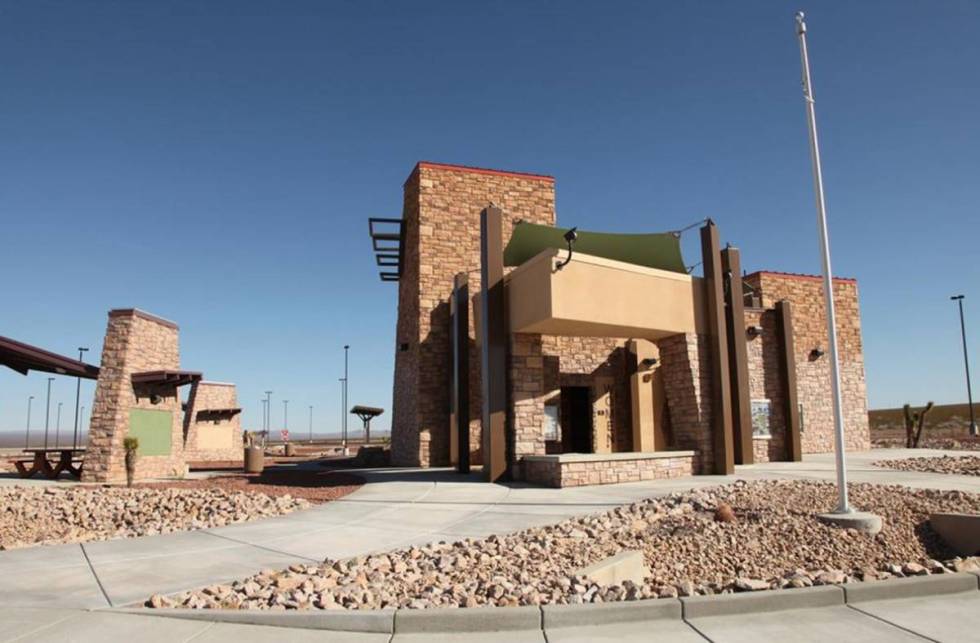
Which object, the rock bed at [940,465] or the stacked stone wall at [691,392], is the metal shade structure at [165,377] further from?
the rock bed at [940,465]

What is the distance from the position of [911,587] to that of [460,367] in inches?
555

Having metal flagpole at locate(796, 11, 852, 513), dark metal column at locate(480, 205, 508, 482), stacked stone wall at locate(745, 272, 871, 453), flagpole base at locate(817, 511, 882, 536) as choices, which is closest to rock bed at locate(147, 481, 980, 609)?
flagpole base at locate(817, 511, 882, 536)

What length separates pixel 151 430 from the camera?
768 inches

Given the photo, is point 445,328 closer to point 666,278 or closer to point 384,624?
point 666,278

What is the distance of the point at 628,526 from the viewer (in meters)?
8.77

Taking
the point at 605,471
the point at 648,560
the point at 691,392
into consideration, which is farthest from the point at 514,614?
the point at 691,392

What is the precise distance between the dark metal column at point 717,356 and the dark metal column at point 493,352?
17.9 feet

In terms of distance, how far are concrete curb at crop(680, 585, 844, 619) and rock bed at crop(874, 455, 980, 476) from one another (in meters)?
13.0

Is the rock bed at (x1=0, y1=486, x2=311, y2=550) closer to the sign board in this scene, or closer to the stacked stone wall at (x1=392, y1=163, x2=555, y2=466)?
the stacked stone wall at (x1=392, y1=163, x2=555, y2=466)

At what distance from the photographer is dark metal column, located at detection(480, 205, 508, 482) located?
14.9 m

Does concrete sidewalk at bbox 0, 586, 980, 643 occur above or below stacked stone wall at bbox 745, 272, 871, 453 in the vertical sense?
below

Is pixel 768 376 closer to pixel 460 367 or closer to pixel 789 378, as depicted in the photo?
pixel 789 378

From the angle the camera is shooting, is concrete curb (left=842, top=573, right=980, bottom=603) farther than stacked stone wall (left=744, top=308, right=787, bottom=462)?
No

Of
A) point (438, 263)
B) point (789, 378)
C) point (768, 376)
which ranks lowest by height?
point (789, 378)
